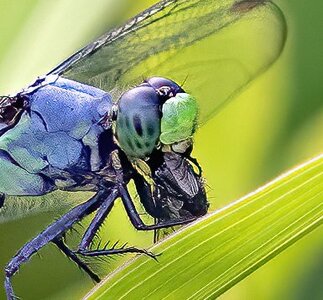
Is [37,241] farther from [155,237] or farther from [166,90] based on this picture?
[166,90]

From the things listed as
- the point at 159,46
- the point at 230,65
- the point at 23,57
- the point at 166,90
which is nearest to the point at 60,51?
the point at 23,57

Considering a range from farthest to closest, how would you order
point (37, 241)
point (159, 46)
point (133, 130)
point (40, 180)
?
1. point (159, 46)
2. point (40, 180)
3. point (37, 241)
4. point (133, 130)

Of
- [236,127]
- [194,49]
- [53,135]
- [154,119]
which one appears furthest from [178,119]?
[236,127]

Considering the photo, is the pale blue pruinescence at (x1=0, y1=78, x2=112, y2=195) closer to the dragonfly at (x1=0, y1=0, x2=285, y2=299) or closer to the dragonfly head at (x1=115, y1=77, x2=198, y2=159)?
the dragonfly at (x1=0, y1=0, x2=285, y2=299)

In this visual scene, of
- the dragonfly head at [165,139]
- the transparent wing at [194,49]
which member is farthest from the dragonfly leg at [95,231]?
the transparent wing at [194,49]

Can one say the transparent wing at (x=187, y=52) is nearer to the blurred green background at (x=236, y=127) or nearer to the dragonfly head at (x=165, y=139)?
the blurred green background at (x=236, y=127)

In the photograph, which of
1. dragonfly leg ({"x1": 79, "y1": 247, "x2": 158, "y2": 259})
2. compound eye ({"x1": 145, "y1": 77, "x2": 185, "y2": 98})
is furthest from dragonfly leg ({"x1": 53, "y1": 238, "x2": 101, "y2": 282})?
compound eye ({"x1": 145, "y1": 77, "x2": 185, "y2": 98})
